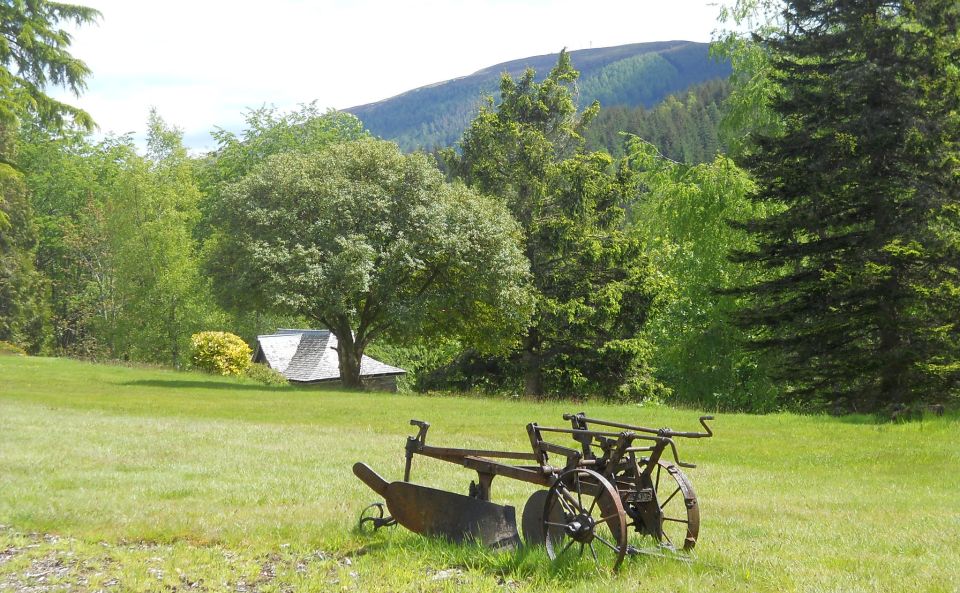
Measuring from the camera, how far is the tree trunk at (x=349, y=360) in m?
35.6

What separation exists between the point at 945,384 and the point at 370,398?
631 inches

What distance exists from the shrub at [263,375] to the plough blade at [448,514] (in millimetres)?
28530

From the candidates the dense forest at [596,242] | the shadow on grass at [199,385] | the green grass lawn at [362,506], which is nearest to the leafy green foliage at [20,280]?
the dense forest at [596,242]

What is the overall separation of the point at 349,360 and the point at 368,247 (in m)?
6.33

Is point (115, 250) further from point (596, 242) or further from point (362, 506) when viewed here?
point (362, 506)

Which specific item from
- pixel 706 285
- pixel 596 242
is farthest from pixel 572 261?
pixel 706 285

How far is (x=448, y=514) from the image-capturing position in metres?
7.40

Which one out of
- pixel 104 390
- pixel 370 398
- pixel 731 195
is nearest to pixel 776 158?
pixel 731 195

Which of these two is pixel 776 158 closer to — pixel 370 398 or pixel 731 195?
pixel 731 195

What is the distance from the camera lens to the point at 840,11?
76.9ft

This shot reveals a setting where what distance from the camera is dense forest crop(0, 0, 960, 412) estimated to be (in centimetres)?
2217

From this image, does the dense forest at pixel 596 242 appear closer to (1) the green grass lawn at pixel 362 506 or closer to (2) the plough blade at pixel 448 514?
(1) the green grass lawn at pixel 362 506

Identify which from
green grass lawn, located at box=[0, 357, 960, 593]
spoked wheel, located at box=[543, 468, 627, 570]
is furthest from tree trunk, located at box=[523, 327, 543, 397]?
spoked wheel, located at box=[543, 468, 627, 570]

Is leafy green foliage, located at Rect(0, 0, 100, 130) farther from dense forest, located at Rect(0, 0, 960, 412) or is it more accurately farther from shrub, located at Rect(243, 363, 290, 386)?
shrub, located at Rect(243, 363, 290, 386)
